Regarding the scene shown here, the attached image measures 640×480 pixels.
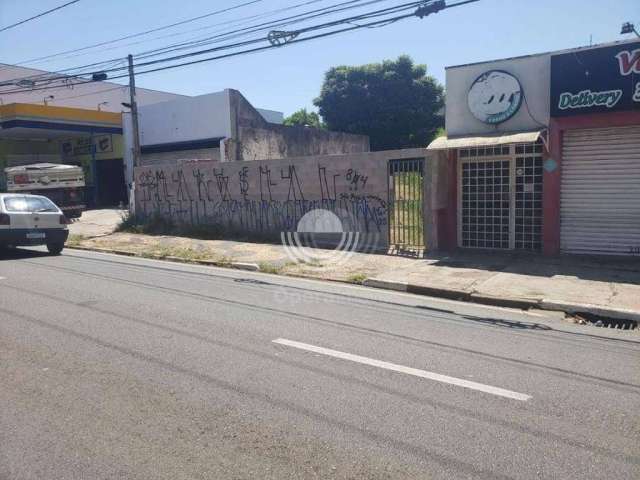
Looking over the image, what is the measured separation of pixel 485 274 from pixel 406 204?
3.28m

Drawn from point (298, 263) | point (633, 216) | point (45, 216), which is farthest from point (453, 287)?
point (45, 216)

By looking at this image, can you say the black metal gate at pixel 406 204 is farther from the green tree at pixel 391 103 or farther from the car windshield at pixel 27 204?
the green tree at pixel 391 103

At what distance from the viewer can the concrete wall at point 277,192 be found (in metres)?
13.4

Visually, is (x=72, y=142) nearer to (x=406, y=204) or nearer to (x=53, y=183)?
(x=53, y=183)

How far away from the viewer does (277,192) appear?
15.3 meters

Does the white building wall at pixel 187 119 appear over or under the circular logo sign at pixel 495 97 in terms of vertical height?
over

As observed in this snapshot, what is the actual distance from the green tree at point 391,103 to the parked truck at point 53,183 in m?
21.5

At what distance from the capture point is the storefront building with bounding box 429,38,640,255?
36.0 feet

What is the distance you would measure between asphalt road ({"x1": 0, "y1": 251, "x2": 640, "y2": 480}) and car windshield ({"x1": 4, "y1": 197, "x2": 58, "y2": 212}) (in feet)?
18.2

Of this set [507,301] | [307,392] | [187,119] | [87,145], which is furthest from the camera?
[87,145]

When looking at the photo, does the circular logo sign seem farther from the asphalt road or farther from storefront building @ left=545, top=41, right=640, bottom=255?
the asphalt road

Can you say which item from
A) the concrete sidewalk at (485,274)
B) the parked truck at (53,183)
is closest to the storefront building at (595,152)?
the concrete sidewalk at (485,274)

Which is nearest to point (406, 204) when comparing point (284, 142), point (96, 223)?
point (96, 223)

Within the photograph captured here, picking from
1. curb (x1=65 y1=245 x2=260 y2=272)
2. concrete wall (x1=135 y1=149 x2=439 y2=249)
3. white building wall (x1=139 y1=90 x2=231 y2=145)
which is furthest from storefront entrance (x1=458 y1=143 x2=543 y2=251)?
white building wall (x1=139 y1=90 x2=231 y2=145)
